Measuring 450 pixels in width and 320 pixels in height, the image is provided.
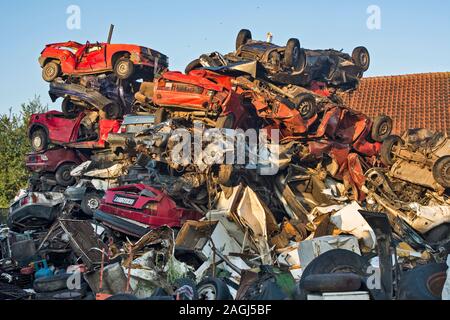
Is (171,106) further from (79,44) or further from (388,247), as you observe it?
(388,247)

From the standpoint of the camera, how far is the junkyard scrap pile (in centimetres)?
865

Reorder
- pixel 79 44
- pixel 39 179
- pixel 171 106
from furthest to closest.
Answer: pixel 79 44 → pixel 39 179 → pixel 171 106

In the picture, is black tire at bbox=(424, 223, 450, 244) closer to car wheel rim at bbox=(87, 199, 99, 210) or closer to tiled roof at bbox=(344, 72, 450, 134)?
car wheel rim at bbox=(87, 199, 99, 210)

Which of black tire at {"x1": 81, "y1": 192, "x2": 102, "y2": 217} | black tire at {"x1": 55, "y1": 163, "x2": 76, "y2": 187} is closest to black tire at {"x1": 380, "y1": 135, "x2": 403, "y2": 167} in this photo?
black tire at {"x1": 81, "y1": 192, "x2": 102, "y2": 217}

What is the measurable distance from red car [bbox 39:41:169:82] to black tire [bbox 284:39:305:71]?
3.73m

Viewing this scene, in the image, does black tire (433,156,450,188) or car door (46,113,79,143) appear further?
car door (46,113,79,143)

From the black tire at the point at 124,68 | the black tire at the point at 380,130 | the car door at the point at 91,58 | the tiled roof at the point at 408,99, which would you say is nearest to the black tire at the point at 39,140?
the car door at the point at 91,58

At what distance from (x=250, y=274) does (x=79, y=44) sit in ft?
34.6

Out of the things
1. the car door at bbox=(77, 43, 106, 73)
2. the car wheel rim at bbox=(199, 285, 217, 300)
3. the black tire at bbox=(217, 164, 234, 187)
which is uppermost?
the car door at bbox=(77, 43, 106, 73)

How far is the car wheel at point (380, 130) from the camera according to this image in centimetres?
1323

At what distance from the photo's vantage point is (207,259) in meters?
9.02

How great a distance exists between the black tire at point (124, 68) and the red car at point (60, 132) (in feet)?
4.05

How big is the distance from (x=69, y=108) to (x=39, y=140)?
1121mm

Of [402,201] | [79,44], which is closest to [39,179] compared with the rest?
[79,44]
